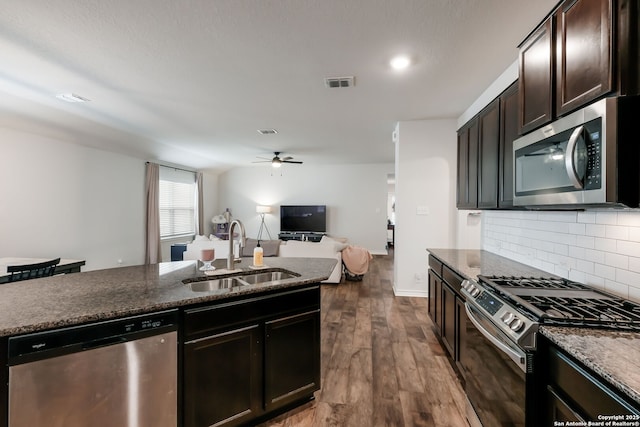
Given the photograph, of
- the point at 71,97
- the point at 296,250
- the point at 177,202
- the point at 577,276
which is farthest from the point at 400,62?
the point at 177,202

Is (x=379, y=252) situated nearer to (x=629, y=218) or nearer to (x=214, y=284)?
(x=214, y=284)

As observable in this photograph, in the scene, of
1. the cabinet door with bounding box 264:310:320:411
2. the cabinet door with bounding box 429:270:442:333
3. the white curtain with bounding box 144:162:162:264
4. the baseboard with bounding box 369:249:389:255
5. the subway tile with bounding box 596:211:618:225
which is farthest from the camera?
the baseboard with bounding box 369:249:389:255

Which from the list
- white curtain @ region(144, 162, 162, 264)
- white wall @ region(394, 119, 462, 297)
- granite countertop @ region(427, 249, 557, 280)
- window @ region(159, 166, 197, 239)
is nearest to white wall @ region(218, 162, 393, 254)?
window @ region(159, 166, 197, 239)

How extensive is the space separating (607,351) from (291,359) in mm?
1571

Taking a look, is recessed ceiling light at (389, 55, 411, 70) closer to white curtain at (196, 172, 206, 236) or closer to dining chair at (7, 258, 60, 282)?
dining chair at (7, 258, 60, 282)

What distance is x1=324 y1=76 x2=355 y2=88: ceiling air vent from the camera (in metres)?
2.81

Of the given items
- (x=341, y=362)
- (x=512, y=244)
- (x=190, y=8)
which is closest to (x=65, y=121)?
(x=190, y=8)

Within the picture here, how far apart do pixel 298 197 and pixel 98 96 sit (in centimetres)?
598

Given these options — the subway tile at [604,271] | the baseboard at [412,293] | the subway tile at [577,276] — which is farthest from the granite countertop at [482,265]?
the baseboard at [412,293]

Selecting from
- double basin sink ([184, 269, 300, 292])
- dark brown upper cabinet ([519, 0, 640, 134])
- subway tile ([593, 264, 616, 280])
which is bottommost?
double basin sink ([184, 269, 300, 292])

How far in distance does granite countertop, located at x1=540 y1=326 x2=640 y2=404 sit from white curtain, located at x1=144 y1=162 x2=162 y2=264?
679cm

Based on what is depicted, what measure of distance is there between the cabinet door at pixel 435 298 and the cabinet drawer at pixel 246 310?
1.43 m

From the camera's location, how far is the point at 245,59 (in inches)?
97.1

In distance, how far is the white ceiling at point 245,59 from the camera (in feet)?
6.12
